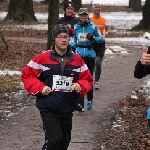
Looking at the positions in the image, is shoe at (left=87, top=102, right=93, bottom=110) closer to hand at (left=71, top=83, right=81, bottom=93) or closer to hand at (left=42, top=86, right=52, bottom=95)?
hand at (left=71, top=83, right=81, bottom=93)

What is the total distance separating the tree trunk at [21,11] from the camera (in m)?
31.6

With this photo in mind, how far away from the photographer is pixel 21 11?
3406cm

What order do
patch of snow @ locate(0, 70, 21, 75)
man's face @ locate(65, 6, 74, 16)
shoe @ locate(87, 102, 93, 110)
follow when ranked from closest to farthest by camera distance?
shoe @ locate(87, 102, 93, 110)
man's face @ locate(65, 6, 74, 16)
patch of snow @ locate(0, 70, 21, 75)

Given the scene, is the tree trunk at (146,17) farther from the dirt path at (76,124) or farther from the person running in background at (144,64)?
the person running in background at (144,64)

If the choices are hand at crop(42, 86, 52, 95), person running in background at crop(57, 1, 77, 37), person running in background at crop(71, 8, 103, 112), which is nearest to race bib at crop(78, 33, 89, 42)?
person running in background at crop(71, 8, 103, 112)

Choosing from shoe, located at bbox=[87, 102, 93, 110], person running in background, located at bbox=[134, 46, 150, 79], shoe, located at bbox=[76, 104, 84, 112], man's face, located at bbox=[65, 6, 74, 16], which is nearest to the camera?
person running in background, located at bbox=[134, 46, 150, 79]

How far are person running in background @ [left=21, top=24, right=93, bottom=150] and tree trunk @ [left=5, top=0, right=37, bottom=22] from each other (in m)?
22.5

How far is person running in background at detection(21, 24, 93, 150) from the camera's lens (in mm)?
6367

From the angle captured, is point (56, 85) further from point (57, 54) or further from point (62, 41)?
point (62, 41)

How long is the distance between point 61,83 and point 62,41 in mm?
494

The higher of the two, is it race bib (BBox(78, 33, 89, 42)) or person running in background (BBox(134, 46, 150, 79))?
person running in background (BBox(134, 46, 150, 79))

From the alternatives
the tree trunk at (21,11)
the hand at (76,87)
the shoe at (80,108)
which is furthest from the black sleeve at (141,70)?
the tree trunk at (21,11)

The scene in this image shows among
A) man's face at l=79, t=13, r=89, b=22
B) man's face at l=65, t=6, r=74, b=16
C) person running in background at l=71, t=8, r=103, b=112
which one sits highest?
man's face at l=79, t=13, r=89, b=22

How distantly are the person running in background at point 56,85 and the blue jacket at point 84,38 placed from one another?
3859 mm
